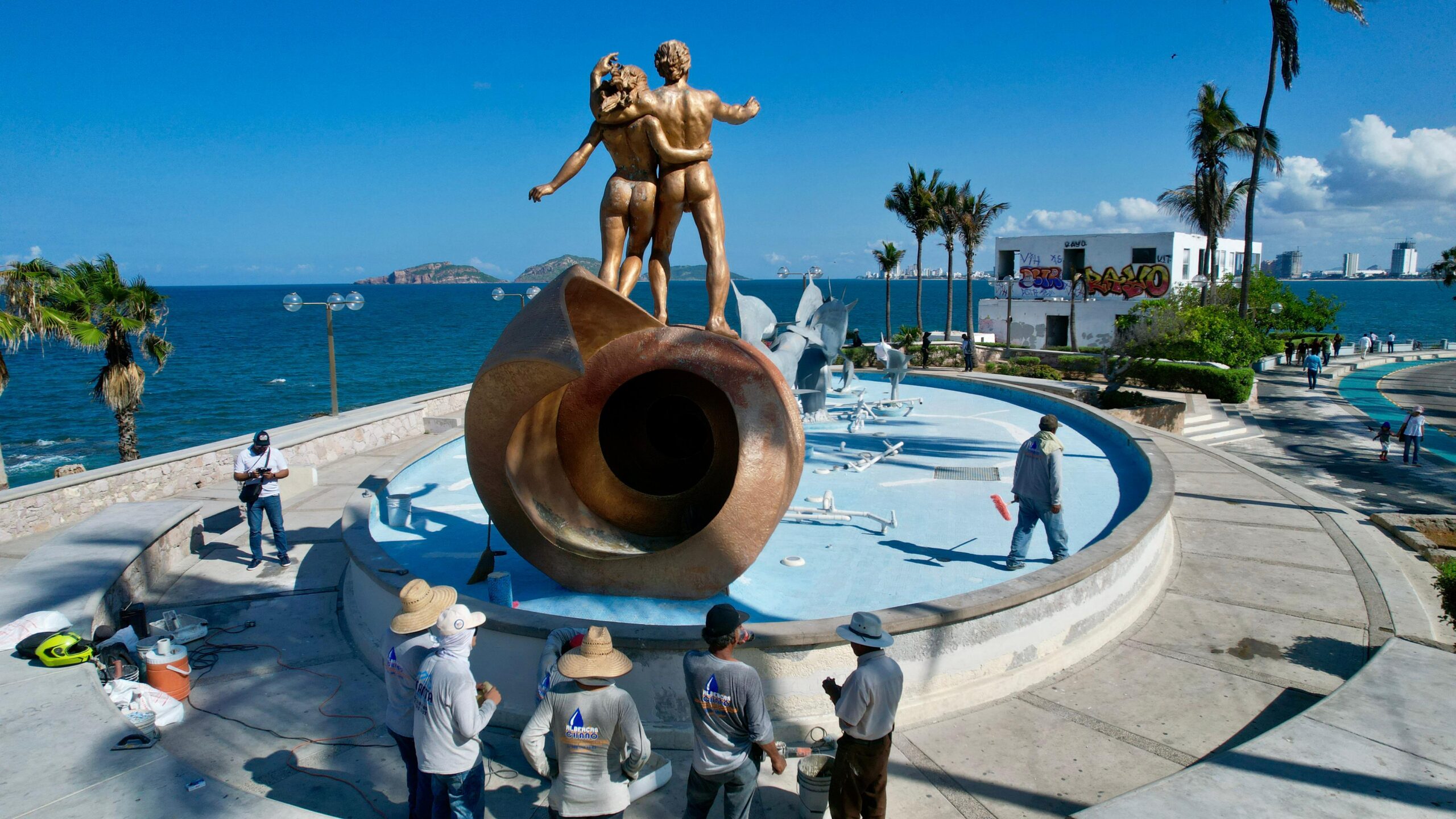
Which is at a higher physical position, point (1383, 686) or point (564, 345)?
point (564, 345)

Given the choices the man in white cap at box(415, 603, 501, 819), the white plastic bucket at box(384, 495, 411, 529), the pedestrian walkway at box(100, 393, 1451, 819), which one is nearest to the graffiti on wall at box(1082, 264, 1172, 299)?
the pedestrian walkway at box(100, 393, 1451, 819)

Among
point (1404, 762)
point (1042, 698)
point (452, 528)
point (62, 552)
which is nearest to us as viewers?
point (1404, 762)

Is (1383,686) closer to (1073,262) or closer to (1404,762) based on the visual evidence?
(1404,762)

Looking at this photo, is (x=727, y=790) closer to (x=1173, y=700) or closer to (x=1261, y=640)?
(x=1173, y=700)

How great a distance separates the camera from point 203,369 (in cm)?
6406

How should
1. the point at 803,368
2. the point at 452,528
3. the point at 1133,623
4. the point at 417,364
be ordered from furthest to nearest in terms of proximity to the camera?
the point at 417,364
the point at 803,368
the point at 452,528
the point at 1133,623

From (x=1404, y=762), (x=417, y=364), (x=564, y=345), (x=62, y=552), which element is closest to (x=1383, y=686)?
(x=1404, y=762)

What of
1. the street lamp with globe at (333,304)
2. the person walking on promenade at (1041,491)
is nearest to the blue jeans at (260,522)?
the street lamp with globe at (333,304)

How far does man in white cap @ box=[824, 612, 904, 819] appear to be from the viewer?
14.0ft

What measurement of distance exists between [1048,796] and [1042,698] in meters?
1.48

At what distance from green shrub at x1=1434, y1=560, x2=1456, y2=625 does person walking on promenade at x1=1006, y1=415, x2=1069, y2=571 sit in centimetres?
315

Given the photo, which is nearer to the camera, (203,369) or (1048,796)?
(1048,796)

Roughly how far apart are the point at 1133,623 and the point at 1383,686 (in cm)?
214

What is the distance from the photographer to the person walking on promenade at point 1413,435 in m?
18.6
